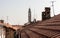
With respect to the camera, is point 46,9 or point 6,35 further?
point 6,35

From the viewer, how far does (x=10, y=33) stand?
81.2 ft

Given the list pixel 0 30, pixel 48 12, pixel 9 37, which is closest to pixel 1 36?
pixel 0 30

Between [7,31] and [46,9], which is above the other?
[46,9]

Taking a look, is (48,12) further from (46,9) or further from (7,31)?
(7,31)

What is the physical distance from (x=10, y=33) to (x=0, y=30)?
2.71m

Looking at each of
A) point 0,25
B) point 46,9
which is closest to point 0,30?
point 0,25

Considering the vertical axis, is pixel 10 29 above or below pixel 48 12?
below

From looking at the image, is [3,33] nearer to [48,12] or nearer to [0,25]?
[0,25]

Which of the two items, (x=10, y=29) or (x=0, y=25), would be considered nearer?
(x=0, y=25)

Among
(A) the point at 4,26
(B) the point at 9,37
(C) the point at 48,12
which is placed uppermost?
(C) the point at 48,12

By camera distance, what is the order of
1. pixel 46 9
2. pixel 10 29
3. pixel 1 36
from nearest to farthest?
1. pixel 46 9
2. pixel 1 36
3. pixel 10 29

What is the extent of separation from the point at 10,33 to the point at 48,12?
573 inches

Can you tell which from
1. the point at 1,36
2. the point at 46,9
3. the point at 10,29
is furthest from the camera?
the point at 10,29

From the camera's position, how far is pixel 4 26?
2334 centimetres
